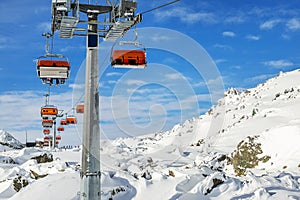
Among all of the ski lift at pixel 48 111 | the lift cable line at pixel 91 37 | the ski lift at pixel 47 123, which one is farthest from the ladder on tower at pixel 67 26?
the ski lift at pixel 47 123

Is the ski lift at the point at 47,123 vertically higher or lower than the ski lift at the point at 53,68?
lower

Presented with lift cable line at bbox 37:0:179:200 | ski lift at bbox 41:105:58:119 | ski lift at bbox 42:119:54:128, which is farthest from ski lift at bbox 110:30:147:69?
ski lift at bbox 42:119:54:128

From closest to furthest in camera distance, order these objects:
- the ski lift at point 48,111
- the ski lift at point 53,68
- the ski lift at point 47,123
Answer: the ski lift at point 53,68
the ski lift at point 48,111
the ski lift at point 47,123

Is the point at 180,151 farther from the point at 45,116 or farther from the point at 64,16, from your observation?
the point at 64,16

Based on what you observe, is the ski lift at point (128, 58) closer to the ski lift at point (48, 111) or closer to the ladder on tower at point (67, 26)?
the ladder on tower at point (67, 26)

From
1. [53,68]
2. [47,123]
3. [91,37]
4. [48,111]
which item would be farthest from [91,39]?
[47,123]

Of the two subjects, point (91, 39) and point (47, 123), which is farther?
point (47, 123)

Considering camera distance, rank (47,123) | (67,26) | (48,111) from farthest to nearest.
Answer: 1. (47,123)
2. (48,111)
3. (67,26)

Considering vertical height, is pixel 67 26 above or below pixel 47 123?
above

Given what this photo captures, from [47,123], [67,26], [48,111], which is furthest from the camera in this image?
[47,123]

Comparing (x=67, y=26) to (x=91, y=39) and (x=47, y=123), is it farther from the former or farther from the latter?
(x=47, y=123)

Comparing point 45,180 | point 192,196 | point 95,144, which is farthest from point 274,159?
point 95,144

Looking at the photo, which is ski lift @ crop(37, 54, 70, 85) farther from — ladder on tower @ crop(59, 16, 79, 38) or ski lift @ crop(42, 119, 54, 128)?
ski lift @ crop(42, 119, 54, 128)

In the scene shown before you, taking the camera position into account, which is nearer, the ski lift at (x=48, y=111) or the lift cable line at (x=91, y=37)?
the lift cable line at (x=91, y=37)
